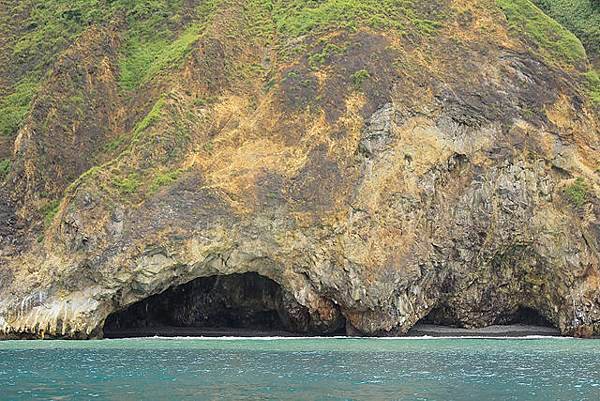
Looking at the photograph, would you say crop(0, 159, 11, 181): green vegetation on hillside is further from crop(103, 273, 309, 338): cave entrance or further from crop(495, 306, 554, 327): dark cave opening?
crop(495, 306, 554, 327): dark cave opening

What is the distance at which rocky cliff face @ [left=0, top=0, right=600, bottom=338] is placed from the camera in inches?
1891

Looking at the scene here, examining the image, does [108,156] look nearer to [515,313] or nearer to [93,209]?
[93,209]

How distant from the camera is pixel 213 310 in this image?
52781 millimetres

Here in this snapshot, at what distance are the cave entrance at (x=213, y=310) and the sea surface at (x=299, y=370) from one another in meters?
8.03

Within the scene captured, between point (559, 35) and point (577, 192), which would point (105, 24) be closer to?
point (559, 35)

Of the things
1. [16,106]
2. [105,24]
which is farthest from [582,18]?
[16,106]

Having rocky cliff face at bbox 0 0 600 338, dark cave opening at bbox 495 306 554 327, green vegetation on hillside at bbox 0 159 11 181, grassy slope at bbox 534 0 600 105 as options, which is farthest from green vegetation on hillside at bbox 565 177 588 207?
green vegetation on hillside at bbox 0 159 11 181

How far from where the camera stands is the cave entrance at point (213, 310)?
2030 inches

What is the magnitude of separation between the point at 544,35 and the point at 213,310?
2956 centimetres

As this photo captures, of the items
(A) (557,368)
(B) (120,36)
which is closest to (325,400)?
(A) (557,368)

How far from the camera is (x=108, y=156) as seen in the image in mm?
54781

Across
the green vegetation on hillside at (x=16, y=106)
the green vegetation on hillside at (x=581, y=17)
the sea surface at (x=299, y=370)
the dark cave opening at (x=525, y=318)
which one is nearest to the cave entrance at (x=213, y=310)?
the sea surface at (x=299, y=370)

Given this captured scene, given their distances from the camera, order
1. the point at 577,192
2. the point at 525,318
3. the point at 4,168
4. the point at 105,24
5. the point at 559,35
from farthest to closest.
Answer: the point at 105,24 < the point at 559,35 < the point at 4,168 < the point at 525,318 < the point at 577,192

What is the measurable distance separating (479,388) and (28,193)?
36.7 metres
